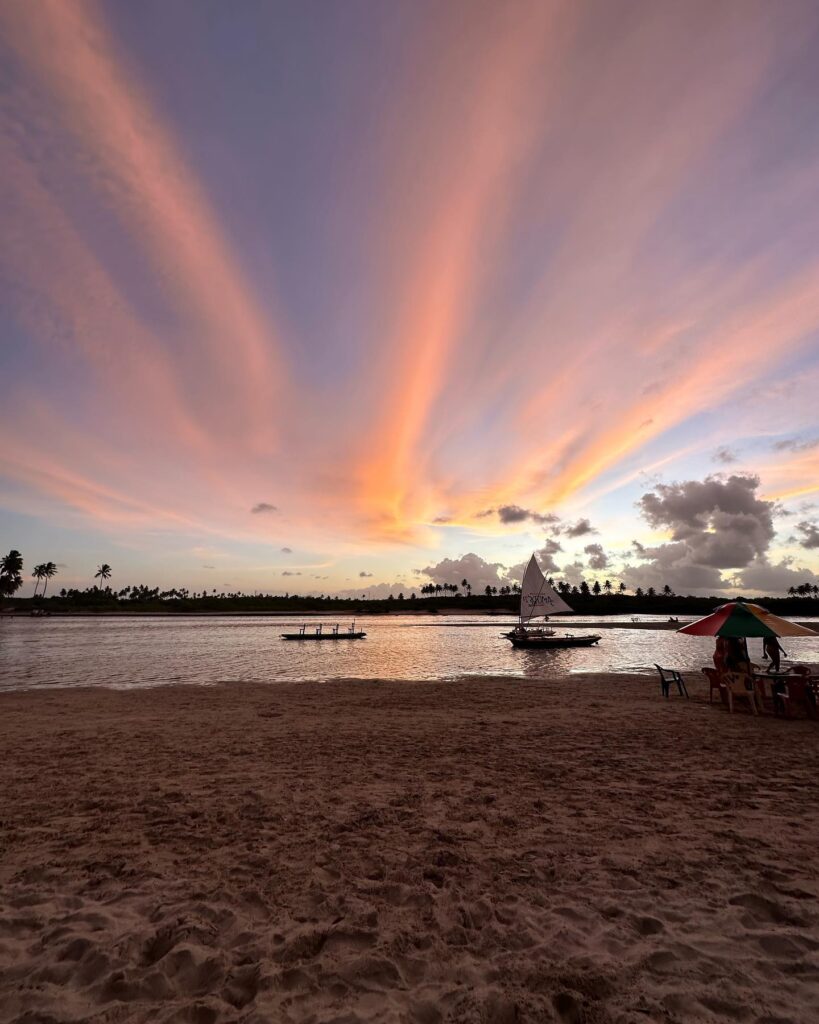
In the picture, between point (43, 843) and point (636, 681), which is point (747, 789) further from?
point (636, 681)

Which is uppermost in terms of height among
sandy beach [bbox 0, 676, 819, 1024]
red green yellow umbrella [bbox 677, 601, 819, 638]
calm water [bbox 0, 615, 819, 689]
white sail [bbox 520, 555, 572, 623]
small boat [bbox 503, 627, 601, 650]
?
white sail [bbox 520, 555, 572, 623]

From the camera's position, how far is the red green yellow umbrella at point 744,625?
1483 centimetres

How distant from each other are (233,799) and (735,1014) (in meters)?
7.36

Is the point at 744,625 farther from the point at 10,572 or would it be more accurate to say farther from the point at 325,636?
the point at 10,572

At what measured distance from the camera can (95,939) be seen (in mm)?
4758

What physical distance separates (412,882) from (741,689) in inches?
583

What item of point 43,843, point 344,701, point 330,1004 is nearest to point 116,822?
point 43,843

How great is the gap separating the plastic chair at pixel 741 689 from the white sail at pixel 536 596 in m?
36.2

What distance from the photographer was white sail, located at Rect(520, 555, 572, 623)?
5281 cm

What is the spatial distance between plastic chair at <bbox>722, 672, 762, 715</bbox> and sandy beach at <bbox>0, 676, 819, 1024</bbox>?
360cm

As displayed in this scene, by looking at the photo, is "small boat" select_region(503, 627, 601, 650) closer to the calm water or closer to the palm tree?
the calm water

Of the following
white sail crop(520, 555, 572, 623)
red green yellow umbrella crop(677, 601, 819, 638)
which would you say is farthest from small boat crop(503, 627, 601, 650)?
red green yellow umbrella crop(677, 601, 819, 638)

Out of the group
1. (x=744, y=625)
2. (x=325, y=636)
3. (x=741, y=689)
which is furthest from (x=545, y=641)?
(x=744, y=625)

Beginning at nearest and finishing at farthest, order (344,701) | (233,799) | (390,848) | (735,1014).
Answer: (735,1014)
(390,848)
(233,799)
(344,701)
